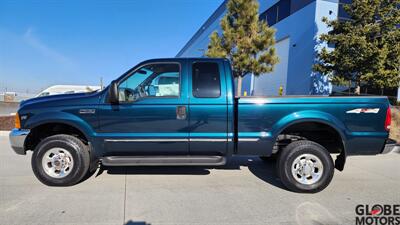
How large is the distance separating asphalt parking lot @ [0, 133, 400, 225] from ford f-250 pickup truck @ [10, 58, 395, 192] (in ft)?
1.20

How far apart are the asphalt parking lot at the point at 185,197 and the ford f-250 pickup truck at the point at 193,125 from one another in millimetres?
366

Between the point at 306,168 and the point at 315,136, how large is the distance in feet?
2.45

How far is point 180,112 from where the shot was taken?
4.13 meters

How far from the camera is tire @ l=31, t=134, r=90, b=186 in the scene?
164 inches

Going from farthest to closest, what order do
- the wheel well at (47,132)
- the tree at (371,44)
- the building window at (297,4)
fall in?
the building window at (297,4) < the tree at (371,44) < the wheel well at (47,132)

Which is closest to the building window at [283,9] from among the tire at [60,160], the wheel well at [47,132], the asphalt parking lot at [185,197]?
the asphalt parking lot at [185,197]

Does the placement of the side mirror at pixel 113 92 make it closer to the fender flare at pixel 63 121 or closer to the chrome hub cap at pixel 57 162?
the fender flare at pixel 63 121

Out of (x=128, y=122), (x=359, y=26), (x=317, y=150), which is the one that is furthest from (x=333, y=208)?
(x=359, y=26)

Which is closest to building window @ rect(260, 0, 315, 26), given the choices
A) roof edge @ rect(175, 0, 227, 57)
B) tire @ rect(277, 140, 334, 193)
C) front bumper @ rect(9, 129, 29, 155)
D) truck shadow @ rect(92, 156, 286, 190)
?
roof edge @ rect(175, 0, 227, 57)

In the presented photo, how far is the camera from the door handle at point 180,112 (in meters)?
4.12

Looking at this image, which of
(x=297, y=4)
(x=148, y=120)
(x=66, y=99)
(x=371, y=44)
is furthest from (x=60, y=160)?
(x=297, y=4)

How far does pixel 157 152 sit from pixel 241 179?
1601 millimetres

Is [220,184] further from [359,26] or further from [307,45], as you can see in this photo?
[307,45]

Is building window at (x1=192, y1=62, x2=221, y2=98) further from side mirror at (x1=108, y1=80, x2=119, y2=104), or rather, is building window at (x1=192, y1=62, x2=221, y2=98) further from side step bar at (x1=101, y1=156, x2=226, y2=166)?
side mirror at (x1=108, y1=80, x2=119, y2=104)
